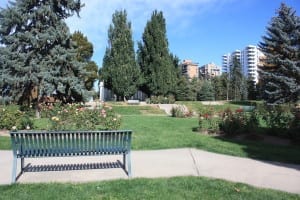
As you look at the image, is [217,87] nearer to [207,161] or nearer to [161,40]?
[161,40]

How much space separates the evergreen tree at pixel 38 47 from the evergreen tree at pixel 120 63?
53.5 ft

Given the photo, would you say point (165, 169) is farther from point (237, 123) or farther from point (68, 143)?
point (237, 123)

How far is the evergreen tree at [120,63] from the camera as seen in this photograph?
4084cm

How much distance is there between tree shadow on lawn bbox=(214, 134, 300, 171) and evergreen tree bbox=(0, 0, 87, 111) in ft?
45.0

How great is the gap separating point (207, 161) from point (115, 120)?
185 inches

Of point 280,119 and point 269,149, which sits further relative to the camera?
point 280,119

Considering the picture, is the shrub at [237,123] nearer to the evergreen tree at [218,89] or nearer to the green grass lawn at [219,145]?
the green grass lawn at [219,145]

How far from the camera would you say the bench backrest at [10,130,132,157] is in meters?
6.80

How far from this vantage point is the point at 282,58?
113 ft

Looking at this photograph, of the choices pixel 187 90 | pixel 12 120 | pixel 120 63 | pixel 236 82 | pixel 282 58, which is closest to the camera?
pixel 12 120

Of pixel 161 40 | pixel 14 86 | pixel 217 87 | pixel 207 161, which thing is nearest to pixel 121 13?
pixel 161 40

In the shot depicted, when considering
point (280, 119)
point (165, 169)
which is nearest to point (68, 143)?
point (165, 169)

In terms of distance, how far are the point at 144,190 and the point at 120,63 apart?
1397 inches

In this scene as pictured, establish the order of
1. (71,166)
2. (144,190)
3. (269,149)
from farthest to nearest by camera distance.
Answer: (269,149)
(71,166)
(144,190)
